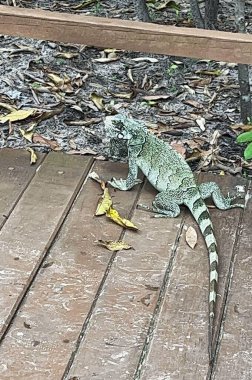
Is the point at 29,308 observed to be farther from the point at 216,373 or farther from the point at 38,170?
the point at 38,170

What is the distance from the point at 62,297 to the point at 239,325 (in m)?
0.72

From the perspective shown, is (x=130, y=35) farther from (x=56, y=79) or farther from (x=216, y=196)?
(x=56, y=79)

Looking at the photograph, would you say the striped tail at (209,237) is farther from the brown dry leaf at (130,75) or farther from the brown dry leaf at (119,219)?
the brown dry leaf at (130,75)

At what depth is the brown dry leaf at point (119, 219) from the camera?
4023mm

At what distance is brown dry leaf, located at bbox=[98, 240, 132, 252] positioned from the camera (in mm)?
3867

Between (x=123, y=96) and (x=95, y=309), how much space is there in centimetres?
260

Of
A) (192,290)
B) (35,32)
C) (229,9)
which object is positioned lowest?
(229,9)

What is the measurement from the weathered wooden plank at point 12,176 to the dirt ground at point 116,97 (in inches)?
18.3

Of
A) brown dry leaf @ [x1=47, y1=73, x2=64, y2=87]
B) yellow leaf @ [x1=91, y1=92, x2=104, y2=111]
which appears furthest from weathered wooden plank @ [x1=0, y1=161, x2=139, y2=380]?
brown dry leaf @ [x1=47, y1=73, x2=64, y2=87]

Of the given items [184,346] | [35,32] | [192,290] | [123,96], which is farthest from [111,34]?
[123,96]

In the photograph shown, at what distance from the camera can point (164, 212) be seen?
4.14 meters

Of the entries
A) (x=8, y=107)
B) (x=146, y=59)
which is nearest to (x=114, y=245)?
(x=8, y=107)

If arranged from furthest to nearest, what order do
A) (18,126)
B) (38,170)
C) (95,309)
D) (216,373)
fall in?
(18,126), (38,170), (95,309), (216,373)

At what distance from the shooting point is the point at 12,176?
4461mm
